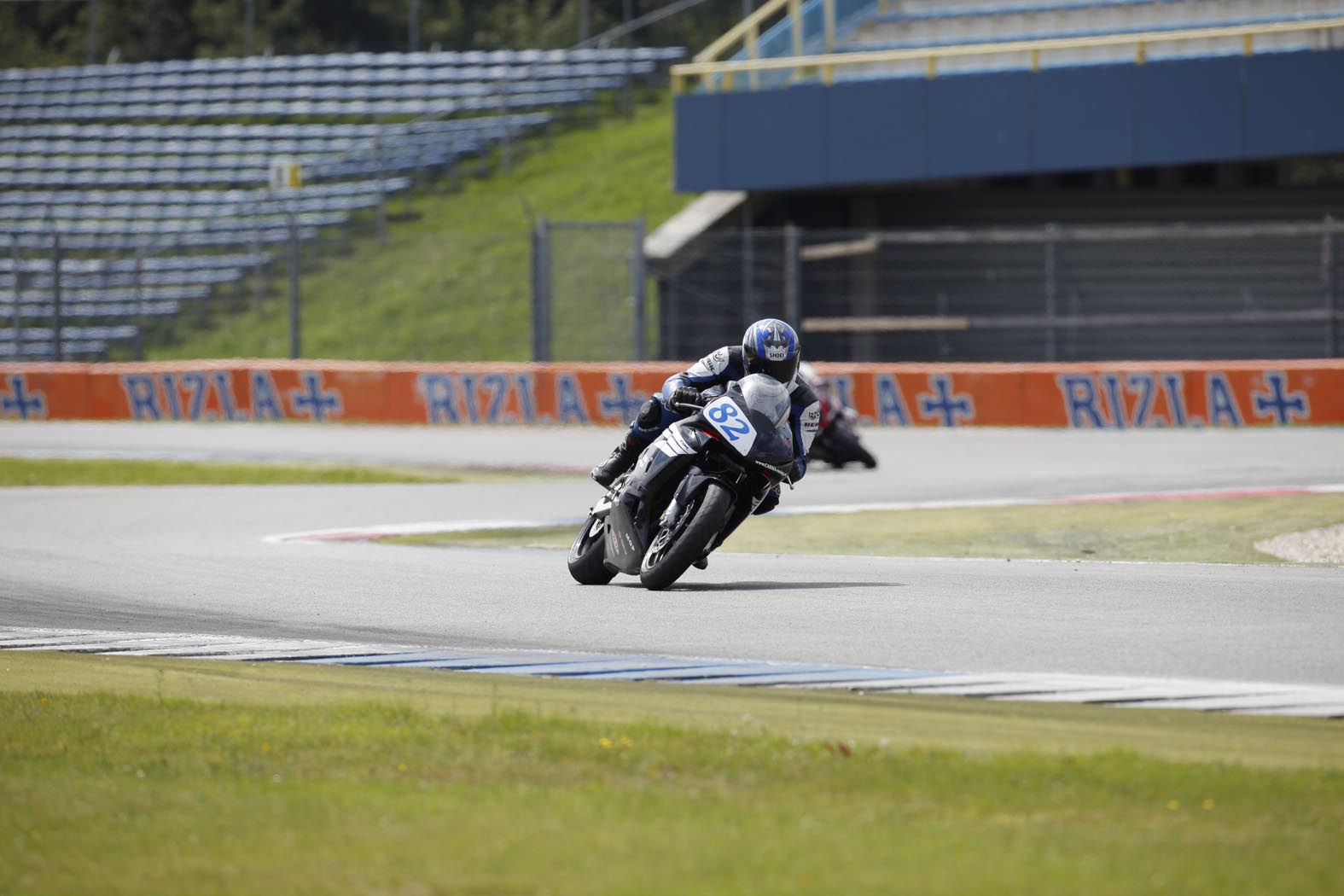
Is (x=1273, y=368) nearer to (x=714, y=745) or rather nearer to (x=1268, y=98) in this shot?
(x=1268, y=98)

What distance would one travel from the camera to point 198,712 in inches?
268

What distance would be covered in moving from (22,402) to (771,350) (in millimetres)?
20452

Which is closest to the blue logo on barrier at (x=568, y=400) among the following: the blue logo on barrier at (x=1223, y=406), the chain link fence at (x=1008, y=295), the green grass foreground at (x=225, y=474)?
the chain link fence at (x=1008, y=295)

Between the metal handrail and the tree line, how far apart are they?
1440 centimetres

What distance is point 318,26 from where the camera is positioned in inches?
1911

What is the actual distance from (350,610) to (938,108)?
21.1m

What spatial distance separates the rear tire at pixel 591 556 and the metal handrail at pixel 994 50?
1880cm

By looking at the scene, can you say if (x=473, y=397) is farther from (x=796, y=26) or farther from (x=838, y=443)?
(x=796, y=26)

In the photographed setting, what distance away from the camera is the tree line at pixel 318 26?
46.3 metres

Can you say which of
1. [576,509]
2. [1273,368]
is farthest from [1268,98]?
[576,509]

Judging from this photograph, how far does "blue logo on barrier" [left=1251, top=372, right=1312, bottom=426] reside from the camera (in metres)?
22.6

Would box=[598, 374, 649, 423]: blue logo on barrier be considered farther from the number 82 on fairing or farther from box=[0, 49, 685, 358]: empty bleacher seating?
the number 82 on fairing


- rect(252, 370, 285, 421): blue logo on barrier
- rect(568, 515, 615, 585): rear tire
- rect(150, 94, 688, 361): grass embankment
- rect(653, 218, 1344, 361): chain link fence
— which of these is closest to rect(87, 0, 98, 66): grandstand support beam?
rect(150, 94, 688, 361): grass embankment

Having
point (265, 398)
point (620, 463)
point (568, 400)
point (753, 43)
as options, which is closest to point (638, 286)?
point (568, 400)
